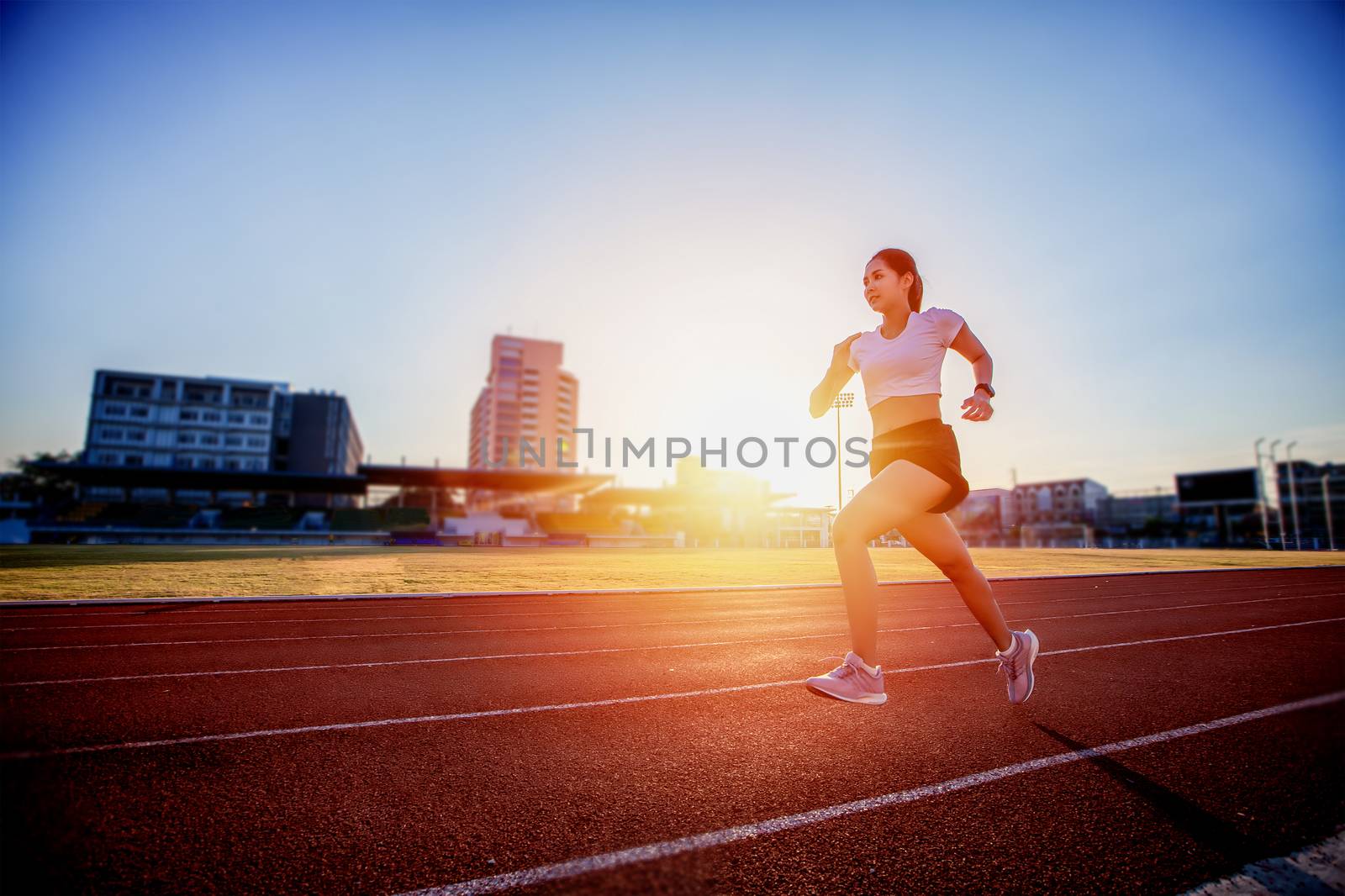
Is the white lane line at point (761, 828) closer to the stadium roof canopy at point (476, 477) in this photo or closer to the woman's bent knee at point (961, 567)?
the woman's bent knee at point (961, 567)

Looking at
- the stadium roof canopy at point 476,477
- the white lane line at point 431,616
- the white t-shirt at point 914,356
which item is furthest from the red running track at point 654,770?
the stadium roof canopy at point 476,477

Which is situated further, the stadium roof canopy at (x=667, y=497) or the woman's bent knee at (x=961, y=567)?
the stadium roof canopy at (x=667, y=497)

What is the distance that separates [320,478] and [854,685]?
5563cm

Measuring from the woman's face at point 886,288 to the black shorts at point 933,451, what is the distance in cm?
66

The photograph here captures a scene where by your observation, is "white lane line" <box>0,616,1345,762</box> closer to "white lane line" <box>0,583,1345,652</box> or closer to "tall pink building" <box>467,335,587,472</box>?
"white lane line" <box>0,583,1345,652</box>

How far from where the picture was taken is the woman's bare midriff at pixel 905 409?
314cm

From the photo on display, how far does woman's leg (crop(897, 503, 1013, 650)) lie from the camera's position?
10.3 ft

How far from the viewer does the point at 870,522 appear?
3.13 metres

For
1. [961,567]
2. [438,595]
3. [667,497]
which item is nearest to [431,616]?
[438,595]

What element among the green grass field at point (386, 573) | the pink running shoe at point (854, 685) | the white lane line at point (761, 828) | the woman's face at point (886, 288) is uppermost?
the woman's face at point (886, 288)

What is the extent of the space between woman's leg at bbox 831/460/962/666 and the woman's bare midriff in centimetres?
21

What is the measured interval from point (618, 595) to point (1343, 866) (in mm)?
12598

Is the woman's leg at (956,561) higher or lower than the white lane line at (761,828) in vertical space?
higher

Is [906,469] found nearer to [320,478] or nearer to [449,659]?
[449,659]
